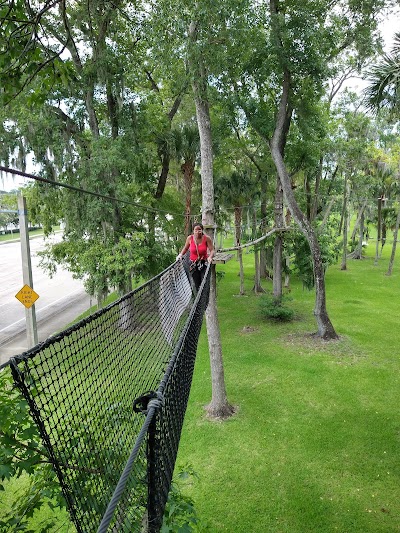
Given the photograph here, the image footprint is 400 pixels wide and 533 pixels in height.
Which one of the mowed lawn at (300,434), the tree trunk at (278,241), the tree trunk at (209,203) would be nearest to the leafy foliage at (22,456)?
the mowed lawn at (300,434)

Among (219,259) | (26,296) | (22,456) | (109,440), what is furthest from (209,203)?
(22,456)

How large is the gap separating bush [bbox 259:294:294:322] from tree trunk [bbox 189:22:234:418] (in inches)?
172

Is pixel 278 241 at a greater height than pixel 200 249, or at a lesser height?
lesser

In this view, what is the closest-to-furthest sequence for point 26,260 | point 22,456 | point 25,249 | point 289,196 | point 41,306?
point 22,456 < point 25,249 < point 26,260 < point 289,196 < point 41,306

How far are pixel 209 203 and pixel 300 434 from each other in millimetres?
3571

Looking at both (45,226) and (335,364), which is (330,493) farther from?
(45,226)

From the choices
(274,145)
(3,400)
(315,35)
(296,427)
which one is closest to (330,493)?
(296,427)

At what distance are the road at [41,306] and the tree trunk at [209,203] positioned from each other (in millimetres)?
4199

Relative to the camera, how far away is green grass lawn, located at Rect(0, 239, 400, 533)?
432cm

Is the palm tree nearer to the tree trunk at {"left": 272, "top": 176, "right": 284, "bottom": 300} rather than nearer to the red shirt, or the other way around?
the red shirt

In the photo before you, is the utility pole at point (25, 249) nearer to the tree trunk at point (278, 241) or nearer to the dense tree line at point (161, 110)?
the dense tree line at point (161, 110)

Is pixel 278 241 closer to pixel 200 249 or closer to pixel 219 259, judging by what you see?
pixel 219 259

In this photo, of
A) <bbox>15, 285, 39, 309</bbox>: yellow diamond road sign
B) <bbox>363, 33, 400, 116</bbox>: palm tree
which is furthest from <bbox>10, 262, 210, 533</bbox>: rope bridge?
<bbox>363, 33, 400, 116</bbox>: palm tree

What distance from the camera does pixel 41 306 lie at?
12.8 metres
